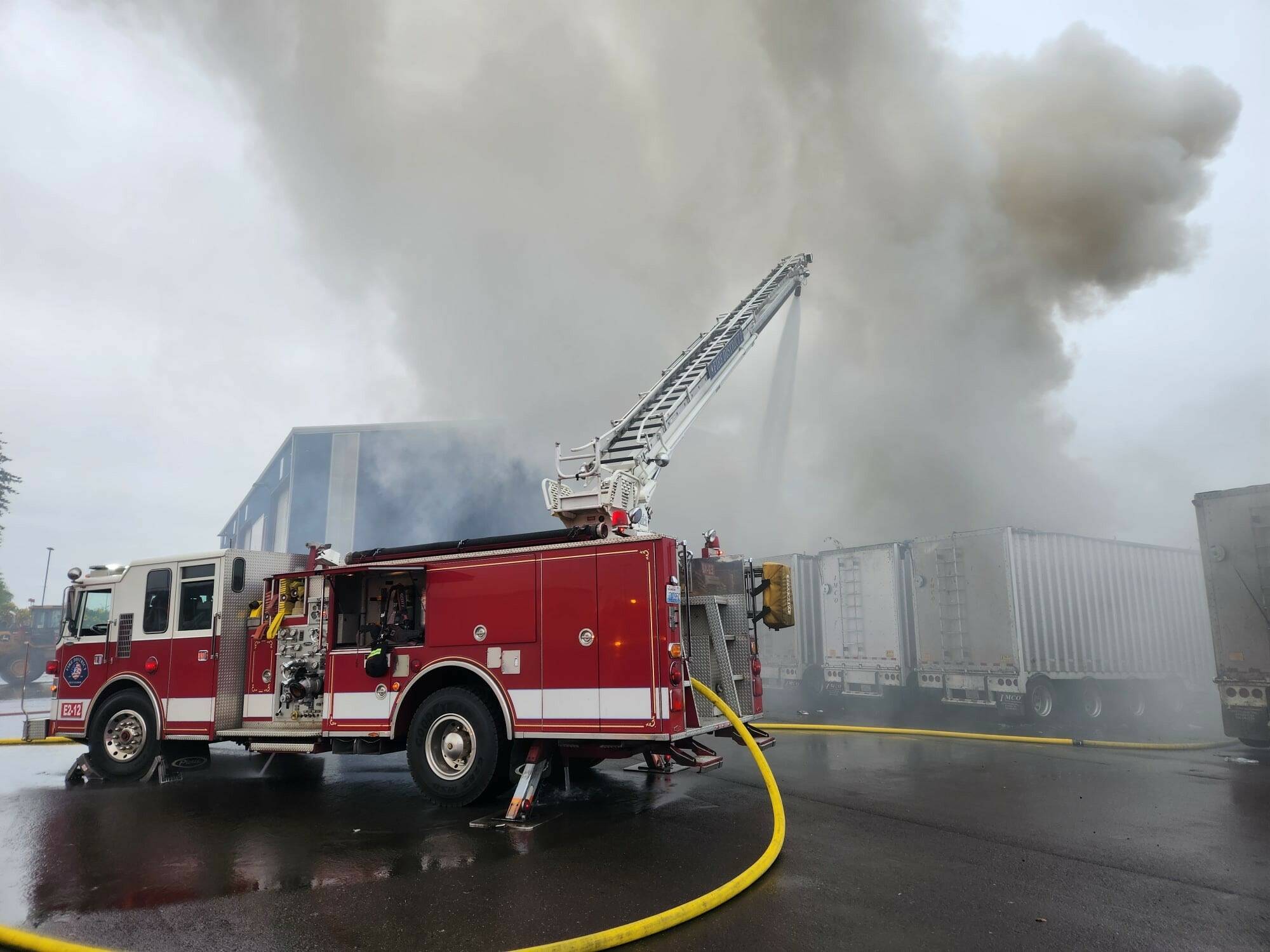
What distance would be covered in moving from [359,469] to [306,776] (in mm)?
22934

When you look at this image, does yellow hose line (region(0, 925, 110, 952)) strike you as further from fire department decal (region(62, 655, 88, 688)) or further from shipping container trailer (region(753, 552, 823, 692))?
shipping container trailer (region(753, 552, 823, 692))

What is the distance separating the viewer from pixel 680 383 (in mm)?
12969

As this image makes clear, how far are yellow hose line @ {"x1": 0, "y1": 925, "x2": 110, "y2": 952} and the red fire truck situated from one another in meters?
2.94

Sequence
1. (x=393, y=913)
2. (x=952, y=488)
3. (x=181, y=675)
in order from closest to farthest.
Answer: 1. (x=393, y=913)
2. (x=181, y=675)
3. (x=952, y=488)

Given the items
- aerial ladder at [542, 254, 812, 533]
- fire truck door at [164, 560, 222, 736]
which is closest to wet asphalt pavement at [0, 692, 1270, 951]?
fire truck door at [164, 560, 222, 736]

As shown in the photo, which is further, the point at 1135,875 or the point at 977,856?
the point at 977,856

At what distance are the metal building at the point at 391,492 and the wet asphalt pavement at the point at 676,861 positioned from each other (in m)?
21.7

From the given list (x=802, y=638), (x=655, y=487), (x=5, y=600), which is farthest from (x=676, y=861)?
(x=5, y=600)

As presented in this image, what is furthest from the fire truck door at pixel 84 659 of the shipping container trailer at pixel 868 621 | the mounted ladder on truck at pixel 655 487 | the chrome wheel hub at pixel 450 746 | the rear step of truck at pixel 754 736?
the shipping container trailer at pixel 868 621

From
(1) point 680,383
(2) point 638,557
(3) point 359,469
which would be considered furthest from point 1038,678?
(3) point 359,469

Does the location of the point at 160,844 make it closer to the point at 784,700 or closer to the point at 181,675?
the point at 181,675

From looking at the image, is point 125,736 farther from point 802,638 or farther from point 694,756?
point 802,638

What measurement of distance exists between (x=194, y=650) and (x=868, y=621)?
1148 cm

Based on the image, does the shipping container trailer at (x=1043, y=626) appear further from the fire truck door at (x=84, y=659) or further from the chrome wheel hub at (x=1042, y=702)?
the fire truck door at (x=84, y=659)
